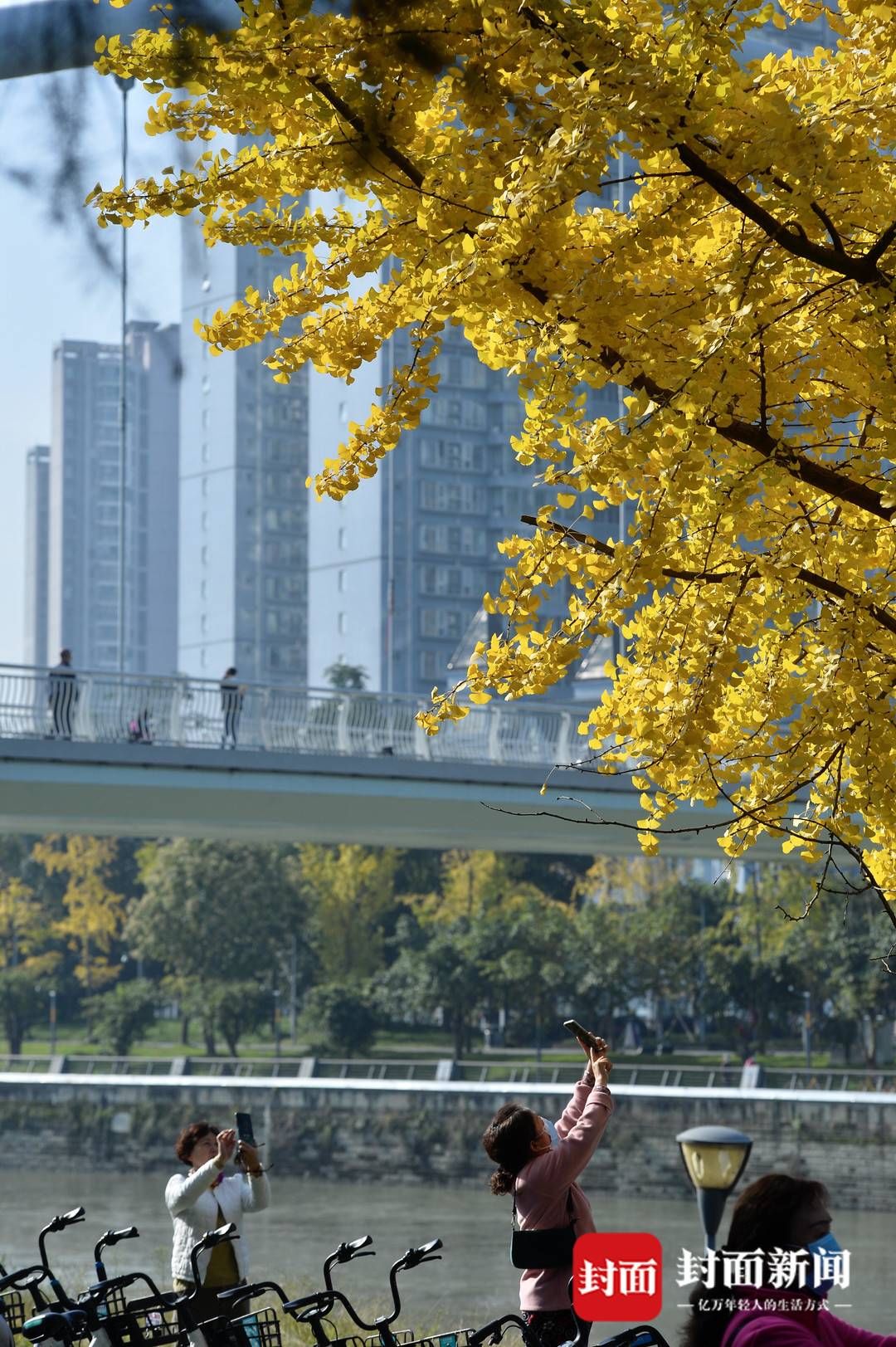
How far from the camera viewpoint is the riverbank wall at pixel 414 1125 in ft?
87.4

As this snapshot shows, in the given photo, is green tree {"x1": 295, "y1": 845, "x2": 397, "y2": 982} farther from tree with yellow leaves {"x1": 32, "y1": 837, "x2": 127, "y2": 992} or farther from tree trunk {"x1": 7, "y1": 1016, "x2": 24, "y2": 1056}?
tree trunk {"x1": 7, "y1": 1016, "x2": 24, "y2": 1056}

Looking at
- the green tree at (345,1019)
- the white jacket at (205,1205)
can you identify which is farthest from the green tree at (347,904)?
the white jacket at (205,1205)

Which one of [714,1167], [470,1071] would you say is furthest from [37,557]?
[714,1167]

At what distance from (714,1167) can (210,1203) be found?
3.61 metres

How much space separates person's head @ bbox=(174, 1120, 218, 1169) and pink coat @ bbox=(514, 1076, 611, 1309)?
1667 mm

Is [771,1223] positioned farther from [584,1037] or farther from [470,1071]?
[470,1071]

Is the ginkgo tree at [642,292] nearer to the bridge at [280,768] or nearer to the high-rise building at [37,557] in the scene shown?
the bridge at [280,768]

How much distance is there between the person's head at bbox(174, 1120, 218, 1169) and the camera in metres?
6.23

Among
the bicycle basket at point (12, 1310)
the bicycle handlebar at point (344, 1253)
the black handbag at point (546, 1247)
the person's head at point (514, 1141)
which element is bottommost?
the bicycle basket at point (12, 1310)

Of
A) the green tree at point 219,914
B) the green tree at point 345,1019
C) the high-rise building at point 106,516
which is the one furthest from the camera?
the high-rise building at point 106,516

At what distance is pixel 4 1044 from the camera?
162ft

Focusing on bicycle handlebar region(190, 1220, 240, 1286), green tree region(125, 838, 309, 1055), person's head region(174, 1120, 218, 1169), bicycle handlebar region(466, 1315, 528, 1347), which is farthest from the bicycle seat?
green tree region(125, 838, 309, 1055)

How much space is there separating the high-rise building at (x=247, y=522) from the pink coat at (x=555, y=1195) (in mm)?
71092

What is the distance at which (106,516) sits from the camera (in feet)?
358
